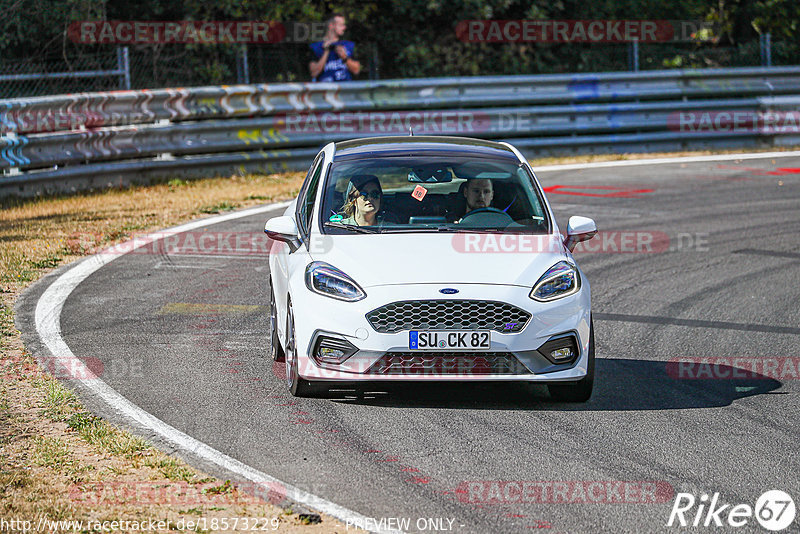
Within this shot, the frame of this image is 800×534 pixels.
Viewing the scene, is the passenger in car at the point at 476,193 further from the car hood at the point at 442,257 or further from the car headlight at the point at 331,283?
the car headlight at the point at 331,283

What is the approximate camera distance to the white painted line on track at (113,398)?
5.18 m

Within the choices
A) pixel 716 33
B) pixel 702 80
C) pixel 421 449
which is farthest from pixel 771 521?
pixel 716 33

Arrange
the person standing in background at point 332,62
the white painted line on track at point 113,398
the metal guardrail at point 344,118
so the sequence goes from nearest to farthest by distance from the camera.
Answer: the white painted line on track at point 113,398, the metal guardrail at point 344,118, the person standing in background at point 332,62

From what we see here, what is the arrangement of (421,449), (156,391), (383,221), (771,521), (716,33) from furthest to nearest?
(716,33) → (383,221) → (156,391) → (421,449) → (771,521)

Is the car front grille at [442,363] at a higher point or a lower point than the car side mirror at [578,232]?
lower

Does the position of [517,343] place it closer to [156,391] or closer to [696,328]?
[156,391]

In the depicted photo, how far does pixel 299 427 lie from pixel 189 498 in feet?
4.12

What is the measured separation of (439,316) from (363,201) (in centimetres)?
142

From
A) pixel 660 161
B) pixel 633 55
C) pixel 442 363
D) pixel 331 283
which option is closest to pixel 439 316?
pixel 442 363

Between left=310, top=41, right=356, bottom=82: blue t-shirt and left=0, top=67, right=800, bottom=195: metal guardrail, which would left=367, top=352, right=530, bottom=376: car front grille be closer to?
left=0, top=67, right=800, bottom=195: metal guardrail

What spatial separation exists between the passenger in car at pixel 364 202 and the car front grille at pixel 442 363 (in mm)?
1259

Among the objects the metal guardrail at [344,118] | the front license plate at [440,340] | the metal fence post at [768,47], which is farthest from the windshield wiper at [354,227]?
the metal fence post at [768,47]

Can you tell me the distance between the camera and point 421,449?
5.97 meters

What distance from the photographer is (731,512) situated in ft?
16.6
